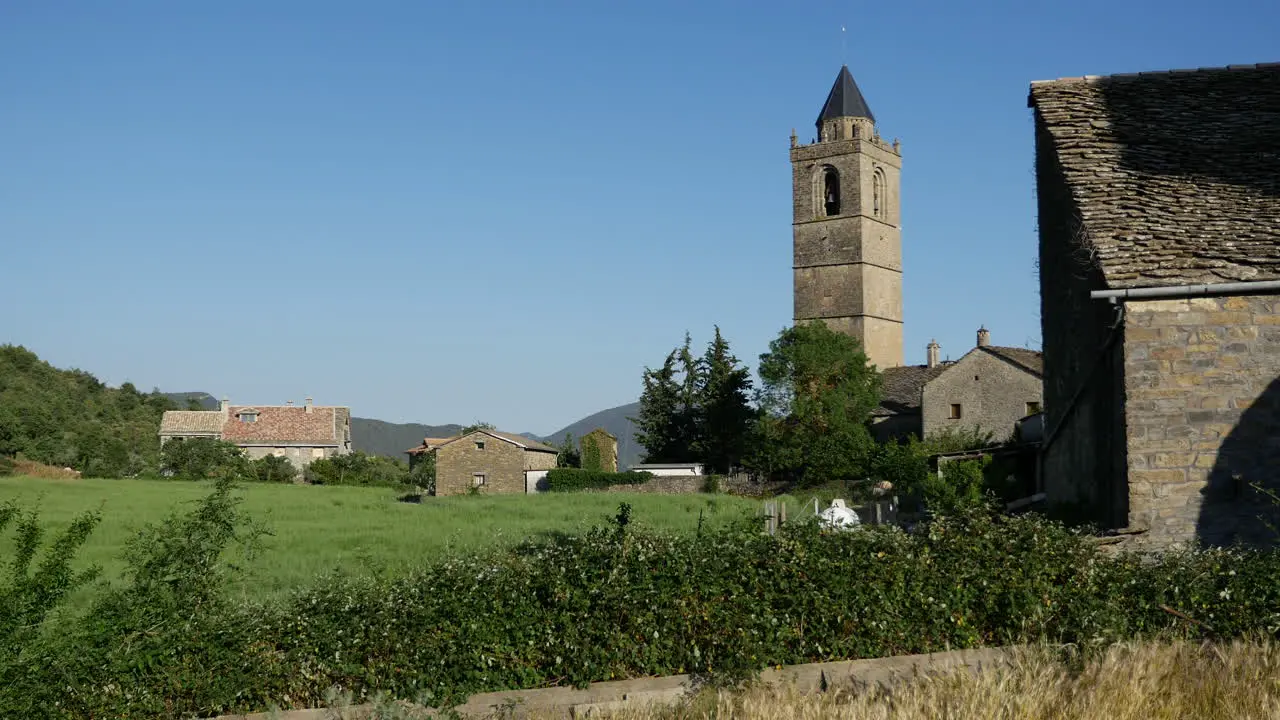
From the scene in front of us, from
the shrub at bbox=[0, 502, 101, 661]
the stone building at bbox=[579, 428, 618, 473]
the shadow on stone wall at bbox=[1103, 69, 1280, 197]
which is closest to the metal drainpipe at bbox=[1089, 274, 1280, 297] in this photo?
the shadow on stone wall at bbox=[1103, 69, 1280, 197]

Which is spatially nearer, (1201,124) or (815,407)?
(1201,124)

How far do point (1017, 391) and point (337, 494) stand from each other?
2994cm

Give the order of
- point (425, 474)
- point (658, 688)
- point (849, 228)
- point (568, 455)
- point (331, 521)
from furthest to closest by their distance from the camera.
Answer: point (849, 228) → point (425, 474) → point (568, 455) → point (331, 521) → point (658, 688)

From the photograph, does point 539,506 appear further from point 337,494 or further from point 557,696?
→ point 557,696

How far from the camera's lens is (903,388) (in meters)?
66.1

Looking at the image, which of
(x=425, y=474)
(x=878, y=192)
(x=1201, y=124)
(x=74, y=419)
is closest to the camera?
(x=1201, y=124)

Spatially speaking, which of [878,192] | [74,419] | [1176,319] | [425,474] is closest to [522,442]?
[425,474]

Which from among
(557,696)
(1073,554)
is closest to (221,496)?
(557,696)

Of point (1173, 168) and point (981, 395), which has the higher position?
point (1173, 168)

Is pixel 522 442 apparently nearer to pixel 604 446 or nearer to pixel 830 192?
pixel 604 446

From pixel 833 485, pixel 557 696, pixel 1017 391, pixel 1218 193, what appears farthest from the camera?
pixel 1017 391

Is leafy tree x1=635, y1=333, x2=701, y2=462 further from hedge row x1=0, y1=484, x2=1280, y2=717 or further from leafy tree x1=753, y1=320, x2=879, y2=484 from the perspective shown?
hedge row x1=0, y1=484, x2=1280, y2=717

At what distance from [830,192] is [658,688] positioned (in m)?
75.9

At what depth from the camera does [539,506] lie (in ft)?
112
